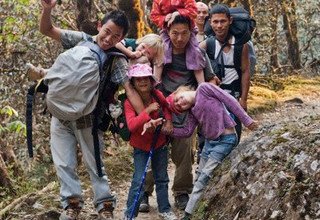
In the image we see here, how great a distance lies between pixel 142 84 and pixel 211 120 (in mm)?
696

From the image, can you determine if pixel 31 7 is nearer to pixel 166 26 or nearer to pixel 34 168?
pixel 34 168

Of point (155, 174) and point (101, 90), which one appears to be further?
point (155, 174)

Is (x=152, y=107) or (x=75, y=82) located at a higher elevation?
(x=75, y=82)

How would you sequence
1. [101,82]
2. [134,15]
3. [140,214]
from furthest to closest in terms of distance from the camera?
[134,15] → [140,214] → [101,82]

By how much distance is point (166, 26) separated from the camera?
190 inches

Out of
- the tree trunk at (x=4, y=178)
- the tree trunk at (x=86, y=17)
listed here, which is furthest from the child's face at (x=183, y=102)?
the tree trunk at (x=86, y=17)

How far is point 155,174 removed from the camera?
4.71m

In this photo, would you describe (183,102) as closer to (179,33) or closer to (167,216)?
(179,33)

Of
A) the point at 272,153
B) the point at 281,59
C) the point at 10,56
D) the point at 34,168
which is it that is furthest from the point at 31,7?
the point at 281,59

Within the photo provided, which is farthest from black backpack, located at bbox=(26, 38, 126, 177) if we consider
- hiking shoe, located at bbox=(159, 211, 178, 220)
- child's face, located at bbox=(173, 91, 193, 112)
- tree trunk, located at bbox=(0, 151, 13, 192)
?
tree trunk, located at bbox=(0, 151, 13, 192)

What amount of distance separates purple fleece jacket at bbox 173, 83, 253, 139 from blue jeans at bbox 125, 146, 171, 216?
0.56 metres

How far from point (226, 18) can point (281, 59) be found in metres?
20.5

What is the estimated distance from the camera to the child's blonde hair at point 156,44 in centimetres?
459

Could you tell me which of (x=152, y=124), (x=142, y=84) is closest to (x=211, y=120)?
(x=152, y=124)
